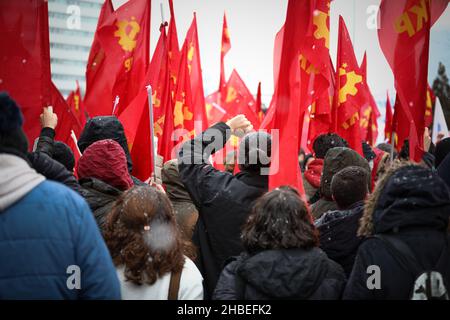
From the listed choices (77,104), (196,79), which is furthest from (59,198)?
(77,104)

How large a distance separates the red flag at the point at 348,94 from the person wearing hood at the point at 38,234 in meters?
4.15

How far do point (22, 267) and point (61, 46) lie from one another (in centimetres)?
8598

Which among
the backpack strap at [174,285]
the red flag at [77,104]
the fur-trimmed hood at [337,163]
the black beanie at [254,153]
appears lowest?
the backpack strap at [174,285]

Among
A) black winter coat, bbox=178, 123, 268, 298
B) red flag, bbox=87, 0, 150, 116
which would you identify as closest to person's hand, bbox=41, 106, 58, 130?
black winter coat, bbox=178, 123, 268, 298

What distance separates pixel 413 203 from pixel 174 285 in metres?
1.19

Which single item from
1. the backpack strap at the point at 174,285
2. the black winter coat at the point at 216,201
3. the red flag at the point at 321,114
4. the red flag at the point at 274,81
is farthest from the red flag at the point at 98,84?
the backpack strap at the point at 174,285

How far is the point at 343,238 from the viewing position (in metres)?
3.09

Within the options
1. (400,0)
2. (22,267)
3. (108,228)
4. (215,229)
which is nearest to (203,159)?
(215,229)

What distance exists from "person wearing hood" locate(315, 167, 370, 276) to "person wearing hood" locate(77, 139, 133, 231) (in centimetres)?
131

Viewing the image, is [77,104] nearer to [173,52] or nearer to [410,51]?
[173,52]

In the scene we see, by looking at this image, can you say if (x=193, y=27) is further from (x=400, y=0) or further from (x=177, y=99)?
(x=400, y=0)

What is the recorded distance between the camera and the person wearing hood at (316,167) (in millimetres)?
4861

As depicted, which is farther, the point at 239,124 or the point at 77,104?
the point at 77,104

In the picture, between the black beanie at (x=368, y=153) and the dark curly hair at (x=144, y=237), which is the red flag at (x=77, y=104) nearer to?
the black beanie at (x=368, y=153)
